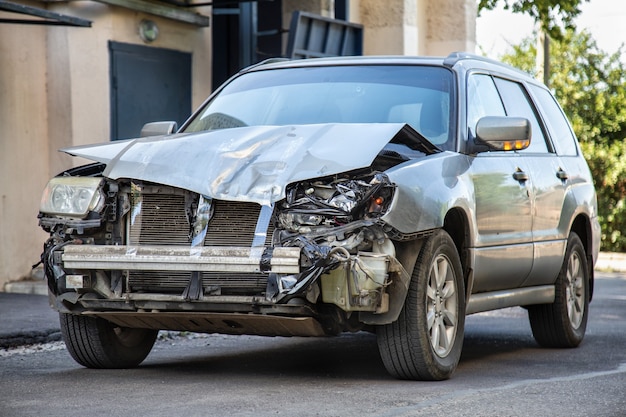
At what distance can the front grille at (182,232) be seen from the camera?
20.4 feet

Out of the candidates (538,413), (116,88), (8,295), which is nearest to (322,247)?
(538,413)

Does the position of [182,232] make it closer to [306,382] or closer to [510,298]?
[306,382]

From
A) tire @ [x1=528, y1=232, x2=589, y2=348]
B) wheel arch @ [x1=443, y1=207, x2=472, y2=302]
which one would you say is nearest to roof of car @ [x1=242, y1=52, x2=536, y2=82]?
wheel arch @ [x1=443, y1=207, x2=472, y2=302]

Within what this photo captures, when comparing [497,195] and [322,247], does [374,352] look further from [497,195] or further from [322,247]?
[322,247]

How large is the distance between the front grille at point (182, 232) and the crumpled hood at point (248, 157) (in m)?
0.11

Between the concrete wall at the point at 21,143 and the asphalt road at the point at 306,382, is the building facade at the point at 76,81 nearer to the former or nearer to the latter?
the concrete wall at the point at 21,143

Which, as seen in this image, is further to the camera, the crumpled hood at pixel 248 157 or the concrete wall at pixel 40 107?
the concrete wall at pixel 40 107

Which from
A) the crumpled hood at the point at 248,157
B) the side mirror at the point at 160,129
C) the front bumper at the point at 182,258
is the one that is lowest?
the front bumper at the point at 182,258

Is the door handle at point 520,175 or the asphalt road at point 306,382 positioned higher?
the door handle at point 520,175

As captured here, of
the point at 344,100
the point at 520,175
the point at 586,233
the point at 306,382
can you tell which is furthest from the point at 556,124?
the point at 306,382

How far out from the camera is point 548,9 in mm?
18109

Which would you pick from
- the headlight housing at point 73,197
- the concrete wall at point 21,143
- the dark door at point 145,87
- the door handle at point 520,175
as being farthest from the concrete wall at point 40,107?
the headlight housing at point 73,197

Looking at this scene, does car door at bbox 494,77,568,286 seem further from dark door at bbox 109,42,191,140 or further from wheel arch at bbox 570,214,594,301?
dark door at bbox 109,42,191,140

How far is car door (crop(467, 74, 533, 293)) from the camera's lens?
741cm
